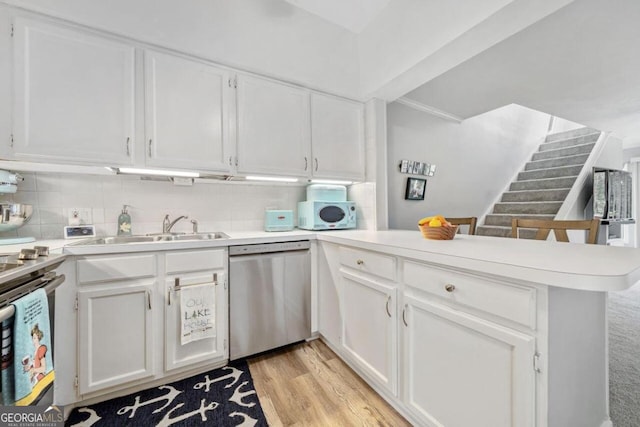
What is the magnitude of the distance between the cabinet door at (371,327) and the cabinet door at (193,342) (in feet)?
2.72

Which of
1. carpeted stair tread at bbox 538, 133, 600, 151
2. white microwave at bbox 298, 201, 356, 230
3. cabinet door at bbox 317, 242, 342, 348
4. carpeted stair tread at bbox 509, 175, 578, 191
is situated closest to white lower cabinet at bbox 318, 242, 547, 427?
cabinet door at bbox 317, 242, 342, 348

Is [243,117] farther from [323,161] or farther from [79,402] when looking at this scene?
[79,402]

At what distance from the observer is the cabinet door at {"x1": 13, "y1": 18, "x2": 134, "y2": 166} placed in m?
1.37

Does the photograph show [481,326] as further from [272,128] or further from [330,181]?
[272,128]

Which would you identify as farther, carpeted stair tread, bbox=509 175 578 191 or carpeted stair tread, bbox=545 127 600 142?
carpeted stair tread, bbox=545 127 600 142

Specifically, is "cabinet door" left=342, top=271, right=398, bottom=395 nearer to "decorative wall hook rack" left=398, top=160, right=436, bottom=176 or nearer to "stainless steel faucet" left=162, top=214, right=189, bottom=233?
"stainless steel faucet" left=162, top=214, right=189, bottom=233

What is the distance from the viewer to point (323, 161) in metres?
2.27

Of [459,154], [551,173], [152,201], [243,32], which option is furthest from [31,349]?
[551,173]

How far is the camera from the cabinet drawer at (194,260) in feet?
5.03

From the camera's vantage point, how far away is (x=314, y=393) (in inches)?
58.8

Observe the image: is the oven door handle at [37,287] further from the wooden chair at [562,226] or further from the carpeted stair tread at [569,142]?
the carpeted stair tread at [569,142]

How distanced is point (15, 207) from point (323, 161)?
6.57 ft

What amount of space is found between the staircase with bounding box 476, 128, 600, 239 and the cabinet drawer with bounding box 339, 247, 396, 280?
9.89 feet

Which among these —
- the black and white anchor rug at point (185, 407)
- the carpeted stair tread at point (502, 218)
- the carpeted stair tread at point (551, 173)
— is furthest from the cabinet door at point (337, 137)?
the carpeted stair tread at point (551, 173)
